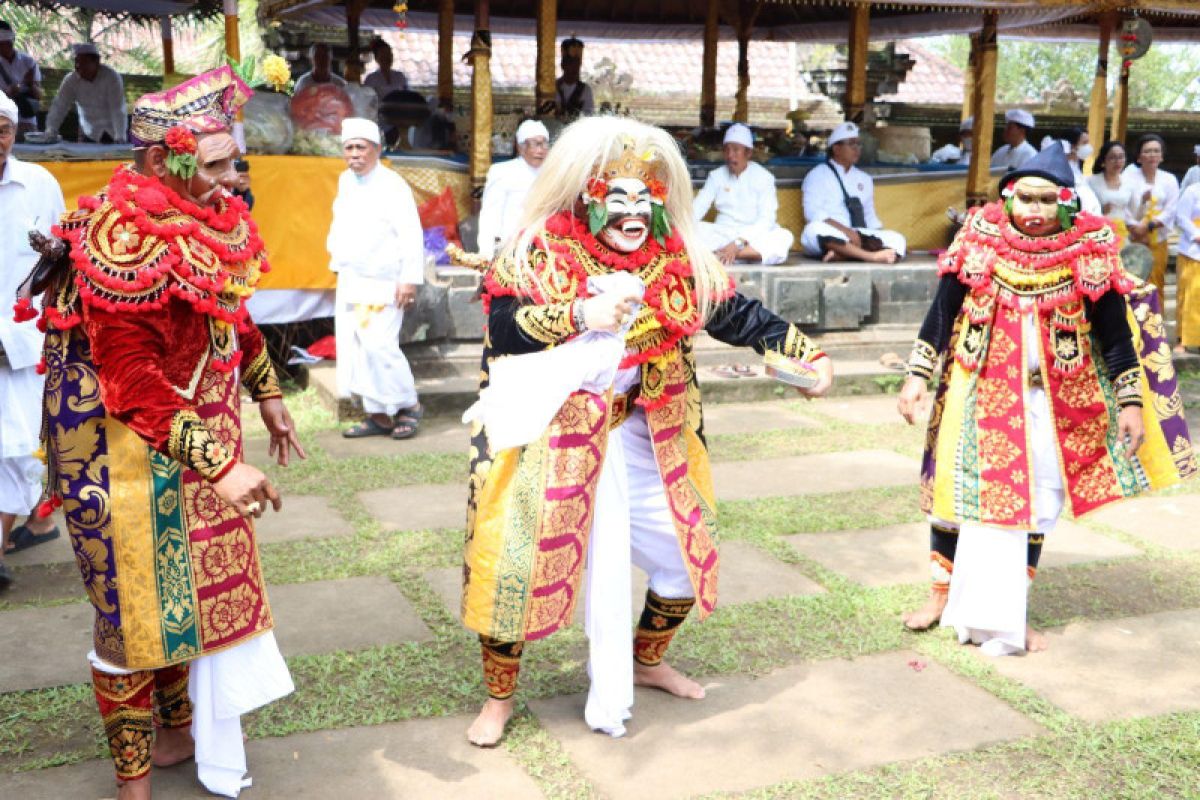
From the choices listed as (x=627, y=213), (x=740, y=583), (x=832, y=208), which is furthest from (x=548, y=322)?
(x=832, y=208)

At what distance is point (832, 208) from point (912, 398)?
21.0 feet

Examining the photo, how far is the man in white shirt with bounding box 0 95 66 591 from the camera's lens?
4445 millimetres

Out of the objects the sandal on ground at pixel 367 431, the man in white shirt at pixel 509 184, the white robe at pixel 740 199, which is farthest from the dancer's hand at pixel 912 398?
the white robe at pixel 740 199

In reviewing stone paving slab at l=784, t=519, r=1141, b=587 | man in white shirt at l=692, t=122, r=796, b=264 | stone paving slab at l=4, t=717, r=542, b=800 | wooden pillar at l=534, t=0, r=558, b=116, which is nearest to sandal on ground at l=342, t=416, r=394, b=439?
stone paving slab at l=784, t=519, r=1141, b=587

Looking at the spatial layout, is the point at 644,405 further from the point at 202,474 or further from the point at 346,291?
the point at 346,291

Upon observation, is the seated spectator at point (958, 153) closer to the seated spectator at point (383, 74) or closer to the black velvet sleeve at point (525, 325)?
the seated spectator at point (383, 74)

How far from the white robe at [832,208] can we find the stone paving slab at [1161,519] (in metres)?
4.38

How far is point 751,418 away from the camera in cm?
788

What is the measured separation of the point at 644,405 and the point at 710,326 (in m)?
0.33

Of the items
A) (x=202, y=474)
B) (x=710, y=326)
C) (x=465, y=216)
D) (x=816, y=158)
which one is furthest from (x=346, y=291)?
(x=816, y=158)

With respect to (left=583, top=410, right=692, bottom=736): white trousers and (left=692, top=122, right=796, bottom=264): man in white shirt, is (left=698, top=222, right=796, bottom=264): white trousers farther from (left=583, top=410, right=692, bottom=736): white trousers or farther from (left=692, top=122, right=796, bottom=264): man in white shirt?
(left=583, top=410, right=692, bottom=736): white trousers

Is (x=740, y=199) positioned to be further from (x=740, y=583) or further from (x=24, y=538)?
(x=24, y=538)

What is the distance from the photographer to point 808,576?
491cm

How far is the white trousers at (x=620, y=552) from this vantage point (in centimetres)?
343
